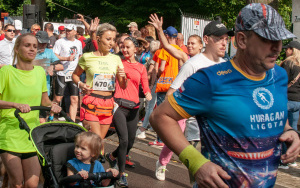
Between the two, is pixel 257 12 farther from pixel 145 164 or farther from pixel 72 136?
pixel 145 164

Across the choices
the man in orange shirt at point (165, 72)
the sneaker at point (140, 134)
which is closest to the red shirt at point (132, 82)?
the man in orange shirt at point (165, 72)

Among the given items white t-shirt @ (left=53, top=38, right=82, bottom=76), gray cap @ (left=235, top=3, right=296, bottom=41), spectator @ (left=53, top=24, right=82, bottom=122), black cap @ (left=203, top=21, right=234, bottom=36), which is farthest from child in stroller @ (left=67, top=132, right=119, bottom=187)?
white t-shirt @ (left=53, top=38, right=82, bottom=76)

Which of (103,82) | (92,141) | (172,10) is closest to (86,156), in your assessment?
(92,141)

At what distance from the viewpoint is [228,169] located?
2494mm

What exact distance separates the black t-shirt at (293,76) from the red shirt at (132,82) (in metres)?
2.81

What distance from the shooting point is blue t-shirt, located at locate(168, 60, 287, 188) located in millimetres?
2447

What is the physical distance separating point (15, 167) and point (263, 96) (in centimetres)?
306

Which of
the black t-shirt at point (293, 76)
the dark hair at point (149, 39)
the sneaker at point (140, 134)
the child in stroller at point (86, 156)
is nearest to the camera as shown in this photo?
the child in stroller at point (86, 156)

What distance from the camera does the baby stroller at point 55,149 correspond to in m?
4.06

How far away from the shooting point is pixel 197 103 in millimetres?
2469

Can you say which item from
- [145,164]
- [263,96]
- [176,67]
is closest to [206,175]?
[263,96]

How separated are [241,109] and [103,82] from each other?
3.83 meters

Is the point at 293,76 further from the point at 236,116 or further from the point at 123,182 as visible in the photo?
the point at 236,116

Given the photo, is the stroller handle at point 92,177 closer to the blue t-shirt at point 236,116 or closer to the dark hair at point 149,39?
the blue t-shirt at point 236,116
